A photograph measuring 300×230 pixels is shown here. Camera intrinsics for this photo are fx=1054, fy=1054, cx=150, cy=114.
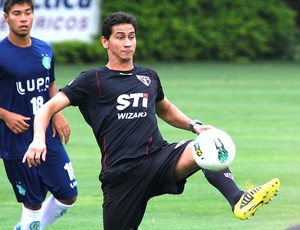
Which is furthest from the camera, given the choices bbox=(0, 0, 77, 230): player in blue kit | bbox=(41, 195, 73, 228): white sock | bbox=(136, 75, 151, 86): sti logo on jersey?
bbox=(41, 195, 73, 228): white sock

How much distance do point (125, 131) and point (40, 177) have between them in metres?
1.50

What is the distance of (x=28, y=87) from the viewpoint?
9016 millimetres

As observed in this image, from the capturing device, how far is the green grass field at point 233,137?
1087 cm

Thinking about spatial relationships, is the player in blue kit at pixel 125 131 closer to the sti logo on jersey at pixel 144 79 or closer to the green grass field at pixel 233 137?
the sti logo on jersey at pixel 144 79

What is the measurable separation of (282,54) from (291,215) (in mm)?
23991

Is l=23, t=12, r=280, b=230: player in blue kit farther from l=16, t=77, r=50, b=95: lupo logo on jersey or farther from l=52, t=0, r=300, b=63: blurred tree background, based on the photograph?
l=52, t=0, r=300, b=63: blurred tree background

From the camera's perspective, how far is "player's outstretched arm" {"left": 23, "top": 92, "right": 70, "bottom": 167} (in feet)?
24.6

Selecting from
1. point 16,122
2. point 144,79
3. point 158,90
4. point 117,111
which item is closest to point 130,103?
point 117,111

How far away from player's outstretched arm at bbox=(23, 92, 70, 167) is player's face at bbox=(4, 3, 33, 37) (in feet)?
4.15

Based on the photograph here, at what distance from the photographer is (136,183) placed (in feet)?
25.8

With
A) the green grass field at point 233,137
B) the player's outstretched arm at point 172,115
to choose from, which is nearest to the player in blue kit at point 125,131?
the player's outstretched arm at point 172,115

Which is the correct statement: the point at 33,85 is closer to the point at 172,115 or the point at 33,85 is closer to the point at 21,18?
the point at 21,18

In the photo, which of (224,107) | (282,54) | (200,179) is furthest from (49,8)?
(200,179)

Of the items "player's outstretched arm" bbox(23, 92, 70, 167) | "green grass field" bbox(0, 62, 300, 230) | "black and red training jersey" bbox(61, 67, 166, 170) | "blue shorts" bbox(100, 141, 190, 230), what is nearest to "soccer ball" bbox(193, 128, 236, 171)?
"blue shorts" bbox(100, 141, 190, 230)
